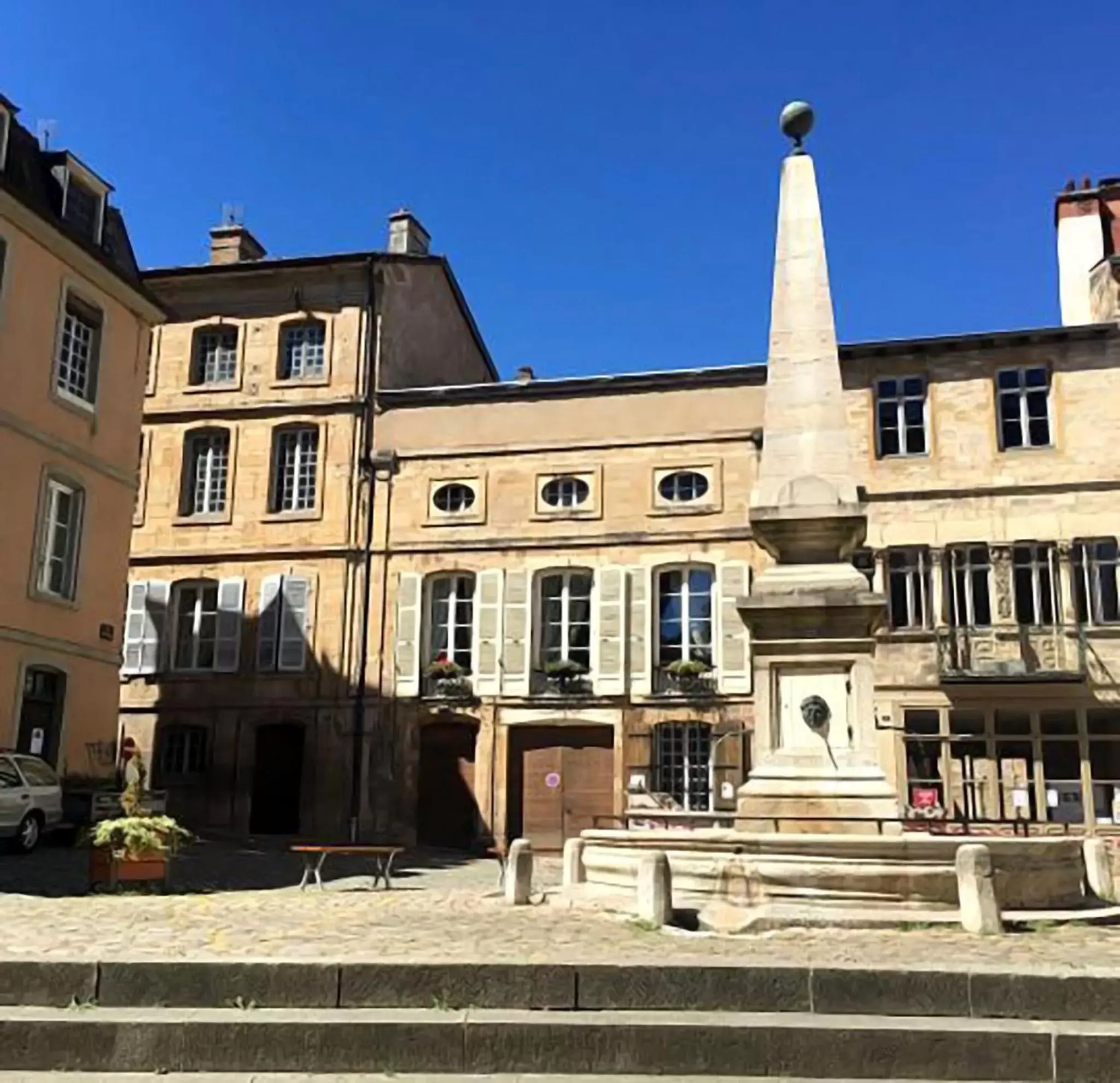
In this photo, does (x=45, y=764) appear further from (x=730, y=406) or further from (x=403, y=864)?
(x=730, y=406)

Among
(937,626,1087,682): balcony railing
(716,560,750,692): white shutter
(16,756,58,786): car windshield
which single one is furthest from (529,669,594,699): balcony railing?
(16,756,58,786): car windshield

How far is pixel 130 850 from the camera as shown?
12.2 meters

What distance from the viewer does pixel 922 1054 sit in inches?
225

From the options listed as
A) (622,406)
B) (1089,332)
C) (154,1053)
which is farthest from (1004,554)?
(154,1053)

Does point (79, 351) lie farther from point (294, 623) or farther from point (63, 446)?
point (294, 623)

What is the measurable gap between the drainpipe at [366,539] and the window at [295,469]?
3.84ft

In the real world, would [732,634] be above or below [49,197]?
below

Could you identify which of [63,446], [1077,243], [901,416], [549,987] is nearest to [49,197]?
[63,446]

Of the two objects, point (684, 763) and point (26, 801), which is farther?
point (684, 763)

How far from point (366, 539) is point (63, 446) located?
22.8 ft

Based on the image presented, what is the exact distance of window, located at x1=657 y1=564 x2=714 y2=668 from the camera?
23.7 meters

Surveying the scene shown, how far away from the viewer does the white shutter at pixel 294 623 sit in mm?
25172

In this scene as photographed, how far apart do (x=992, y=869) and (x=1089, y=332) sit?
54.0 feet

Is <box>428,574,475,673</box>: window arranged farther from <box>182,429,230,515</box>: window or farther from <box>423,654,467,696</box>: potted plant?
<box>182,429,230,515</box>: window
